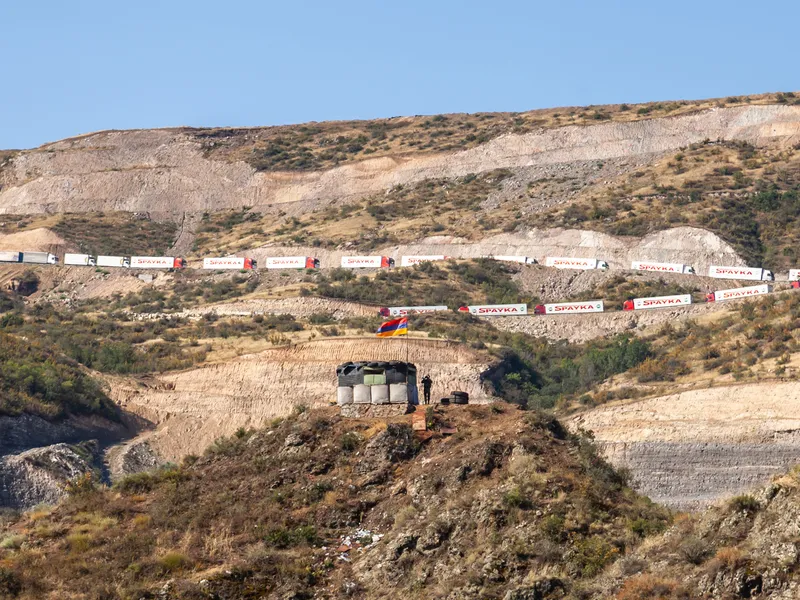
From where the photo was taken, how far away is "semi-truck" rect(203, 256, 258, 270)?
350ft

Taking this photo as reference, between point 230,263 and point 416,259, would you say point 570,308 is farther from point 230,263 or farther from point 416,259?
point 230,263

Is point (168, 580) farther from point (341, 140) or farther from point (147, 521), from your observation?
point (341, 140)

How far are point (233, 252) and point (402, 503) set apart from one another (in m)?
89.3

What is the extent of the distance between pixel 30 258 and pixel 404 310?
3703 centimetres

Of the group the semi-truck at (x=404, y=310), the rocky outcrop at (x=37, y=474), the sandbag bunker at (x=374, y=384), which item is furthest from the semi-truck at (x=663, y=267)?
the sandbag bunker at (x=374, y=384)

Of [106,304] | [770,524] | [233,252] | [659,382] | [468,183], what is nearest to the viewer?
[770,524]

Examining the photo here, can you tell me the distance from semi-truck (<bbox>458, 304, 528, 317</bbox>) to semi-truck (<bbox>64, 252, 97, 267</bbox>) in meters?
33.7

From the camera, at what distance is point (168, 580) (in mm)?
25406

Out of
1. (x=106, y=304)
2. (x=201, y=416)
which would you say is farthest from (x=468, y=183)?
(x=201, y=416)

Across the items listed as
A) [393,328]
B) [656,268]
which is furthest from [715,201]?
[393,328]

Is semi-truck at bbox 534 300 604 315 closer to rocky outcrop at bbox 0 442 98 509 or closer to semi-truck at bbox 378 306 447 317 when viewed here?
semi-truck at bbox 378 306 447 317

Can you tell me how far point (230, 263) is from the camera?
353ft

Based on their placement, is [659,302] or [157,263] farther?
[157,263]

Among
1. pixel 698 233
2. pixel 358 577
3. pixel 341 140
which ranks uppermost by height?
pixel 341 140
